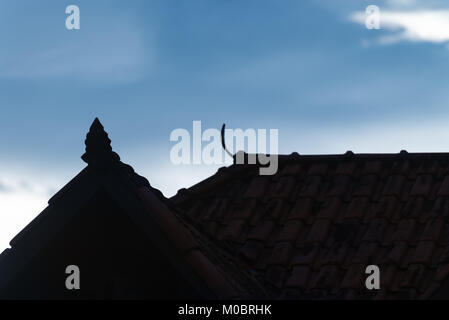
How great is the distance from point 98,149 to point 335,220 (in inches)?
135

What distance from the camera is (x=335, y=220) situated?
38.1ft

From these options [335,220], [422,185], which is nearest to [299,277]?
[335,220]

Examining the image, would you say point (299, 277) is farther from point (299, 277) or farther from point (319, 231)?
point (319, 231)

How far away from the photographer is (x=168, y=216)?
9.55 metres

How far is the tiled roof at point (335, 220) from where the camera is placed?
417 inches

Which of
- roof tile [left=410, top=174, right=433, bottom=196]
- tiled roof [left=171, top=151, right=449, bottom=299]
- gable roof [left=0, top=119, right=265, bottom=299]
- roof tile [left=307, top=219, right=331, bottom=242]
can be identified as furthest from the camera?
roof tile [left=410, top=174, right=433, bottom=196]

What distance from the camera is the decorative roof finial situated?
9500 millimetres

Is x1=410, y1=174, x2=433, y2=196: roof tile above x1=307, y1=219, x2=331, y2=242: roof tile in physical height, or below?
above

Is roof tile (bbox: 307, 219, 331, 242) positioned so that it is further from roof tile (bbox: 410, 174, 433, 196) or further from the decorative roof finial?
the decorative roof finial

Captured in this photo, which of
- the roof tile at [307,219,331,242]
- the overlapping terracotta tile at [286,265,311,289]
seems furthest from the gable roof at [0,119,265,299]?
the roof tile at [307,219,331,242]

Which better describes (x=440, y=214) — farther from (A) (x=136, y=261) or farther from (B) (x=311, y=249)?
(A) (x=136, y=261)

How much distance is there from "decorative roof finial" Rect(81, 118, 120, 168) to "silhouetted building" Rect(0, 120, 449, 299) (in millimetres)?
13

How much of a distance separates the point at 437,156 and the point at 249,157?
276 cm

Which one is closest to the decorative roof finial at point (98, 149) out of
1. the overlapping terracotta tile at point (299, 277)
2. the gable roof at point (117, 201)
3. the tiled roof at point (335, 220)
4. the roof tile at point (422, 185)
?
the gable roof at point (117, 201)
